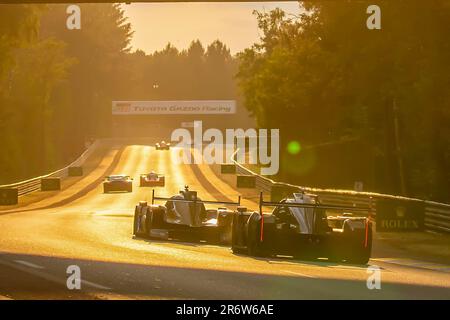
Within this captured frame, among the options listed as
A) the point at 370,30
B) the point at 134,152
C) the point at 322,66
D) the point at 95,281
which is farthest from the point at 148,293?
the point at 134,152

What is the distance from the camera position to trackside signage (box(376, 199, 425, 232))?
33156mm

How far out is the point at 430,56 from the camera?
50469mm

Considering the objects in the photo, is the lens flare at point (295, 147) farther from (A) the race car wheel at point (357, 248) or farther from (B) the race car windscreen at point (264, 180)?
(A) the race car wheel at point (357, 248)

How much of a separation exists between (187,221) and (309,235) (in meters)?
6.75

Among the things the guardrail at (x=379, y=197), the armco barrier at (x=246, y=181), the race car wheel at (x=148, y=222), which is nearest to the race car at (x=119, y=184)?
the armco barrier at (x=246, y=181)

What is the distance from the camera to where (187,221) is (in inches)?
995

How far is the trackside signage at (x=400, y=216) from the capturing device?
3316 centimetres

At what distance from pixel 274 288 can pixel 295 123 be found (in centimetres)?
7028

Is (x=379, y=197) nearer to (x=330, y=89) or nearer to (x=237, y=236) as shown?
(x=237, y=236)

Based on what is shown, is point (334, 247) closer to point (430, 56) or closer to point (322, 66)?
point (430, 56)

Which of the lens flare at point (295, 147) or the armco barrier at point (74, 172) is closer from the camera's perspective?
the lens flare at point (295, 147)

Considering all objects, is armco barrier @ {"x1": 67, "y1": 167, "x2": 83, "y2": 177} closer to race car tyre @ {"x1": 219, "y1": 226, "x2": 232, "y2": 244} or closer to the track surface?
the track surface

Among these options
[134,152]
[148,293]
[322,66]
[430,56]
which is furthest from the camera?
[134,152]

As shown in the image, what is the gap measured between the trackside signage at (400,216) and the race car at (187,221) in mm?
9043
